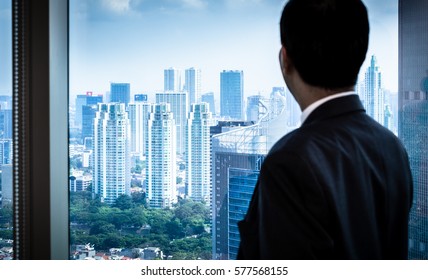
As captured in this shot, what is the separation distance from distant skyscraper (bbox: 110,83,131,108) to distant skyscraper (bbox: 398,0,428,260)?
36.8 inches

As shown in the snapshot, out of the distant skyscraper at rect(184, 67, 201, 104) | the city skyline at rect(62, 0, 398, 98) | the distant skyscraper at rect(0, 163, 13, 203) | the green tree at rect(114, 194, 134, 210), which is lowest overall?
the green tree at rect(114, 194, 134, 210)

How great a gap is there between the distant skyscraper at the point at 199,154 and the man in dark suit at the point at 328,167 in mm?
700

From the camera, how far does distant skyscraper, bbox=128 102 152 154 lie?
61.7 inches

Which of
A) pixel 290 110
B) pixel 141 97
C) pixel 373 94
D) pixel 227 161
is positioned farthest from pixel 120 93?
pixel 373 94

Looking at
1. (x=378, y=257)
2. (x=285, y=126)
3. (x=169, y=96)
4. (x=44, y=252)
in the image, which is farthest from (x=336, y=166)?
(x=44, y=252)

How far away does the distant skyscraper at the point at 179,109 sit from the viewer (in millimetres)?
1559

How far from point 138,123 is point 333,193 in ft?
3.16

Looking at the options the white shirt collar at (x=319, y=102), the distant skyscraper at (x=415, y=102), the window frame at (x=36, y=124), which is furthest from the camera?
the distant skyscraper at (x=415, y=102)

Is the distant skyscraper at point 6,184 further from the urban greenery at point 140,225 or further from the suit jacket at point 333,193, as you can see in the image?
the suit jacket at point 333,193

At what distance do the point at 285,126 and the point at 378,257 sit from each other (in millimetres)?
739

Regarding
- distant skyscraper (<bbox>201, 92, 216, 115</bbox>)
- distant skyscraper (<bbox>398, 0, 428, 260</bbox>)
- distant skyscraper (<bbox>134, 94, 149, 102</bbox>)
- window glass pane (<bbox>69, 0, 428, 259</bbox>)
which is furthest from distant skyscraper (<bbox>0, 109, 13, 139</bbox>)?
distant skyscraper (<bbox>398, 0, 428, 260</bbox>)

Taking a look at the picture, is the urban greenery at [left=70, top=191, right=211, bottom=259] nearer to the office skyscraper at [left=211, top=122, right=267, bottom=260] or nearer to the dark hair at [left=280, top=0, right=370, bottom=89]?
A: the office skyscraper at [left=211, top=122, right=267, bottom=260]

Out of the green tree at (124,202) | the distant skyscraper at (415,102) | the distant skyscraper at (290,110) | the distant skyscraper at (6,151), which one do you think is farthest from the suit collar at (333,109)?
the distant skyscraper at (6,151)

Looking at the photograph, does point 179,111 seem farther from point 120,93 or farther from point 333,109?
point 333,109
